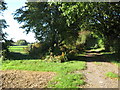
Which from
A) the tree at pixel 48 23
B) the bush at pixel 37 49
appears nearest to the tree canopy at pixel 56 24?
the tree at pixel 48 23

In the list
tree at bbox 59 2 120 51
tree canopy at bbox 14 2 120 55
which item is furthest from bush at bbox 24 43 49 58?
tree at bbox 59 2 120 51

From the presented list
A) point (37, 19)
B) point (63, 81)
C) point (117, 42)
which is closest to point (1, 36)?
point (37, 19)

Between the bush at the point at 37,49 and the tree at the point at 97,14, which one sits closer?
the tree at the point at 97,14

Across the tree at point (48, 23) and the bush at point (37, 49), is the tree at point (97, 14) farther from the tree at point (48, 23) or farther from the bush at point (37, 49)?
the bush at point (37, 49)

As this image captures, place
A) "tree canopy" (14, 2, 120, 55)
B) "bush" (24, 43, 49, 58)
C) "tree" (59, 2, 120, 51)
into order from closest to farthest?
"tree" (59, 2, 120, 51) → "tree canopy" (14, 2, 120, 55) → "bush" (24, 43, 49, 58)

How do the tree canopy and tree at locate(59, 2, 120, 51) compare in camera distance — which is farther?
the tree canopy

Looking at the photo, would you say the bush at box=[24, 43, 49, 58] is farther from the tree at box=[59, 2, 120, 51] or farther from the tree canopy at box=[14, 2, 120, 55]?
the tree at box=[59, 2, 120, 51]

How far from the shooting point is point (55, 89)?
12.7 ft

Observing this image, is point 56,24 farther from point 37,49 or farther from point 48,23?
point 37,49

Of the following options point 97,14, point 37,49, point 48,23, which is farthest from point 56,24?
point 37,49

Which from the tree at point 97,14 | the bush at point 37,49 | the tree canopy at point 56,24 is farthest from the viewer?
the bush at point 37,49

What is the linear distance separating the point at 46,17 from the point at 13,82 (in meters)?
9.54

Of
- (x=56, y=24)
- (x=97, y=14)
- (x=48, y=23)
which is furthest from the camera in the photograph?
(x=48, y=23)

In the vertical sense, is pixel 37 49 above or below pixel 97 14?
below
